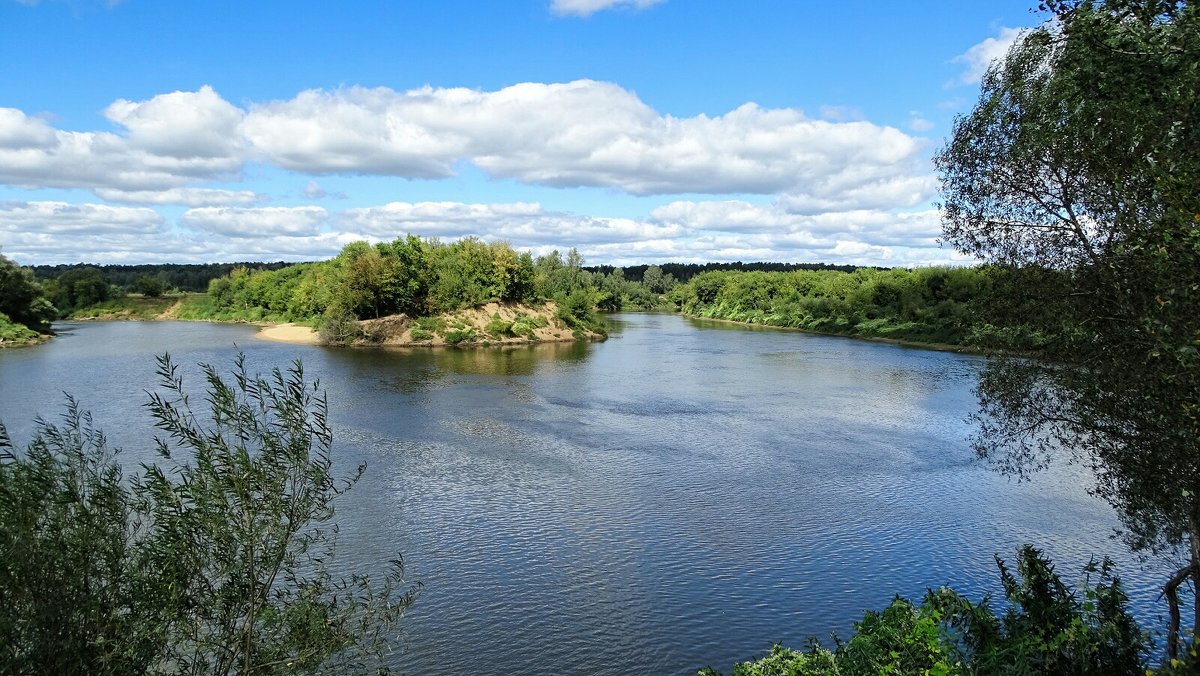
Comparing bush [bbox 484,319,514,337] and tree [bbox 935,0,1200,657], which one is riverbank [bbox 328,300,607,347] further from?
tree [bbox 935,0,1200,657]

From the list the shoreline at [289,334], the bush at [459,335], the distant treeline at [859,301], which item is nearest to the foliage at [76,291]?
the shoreline at [289,334]

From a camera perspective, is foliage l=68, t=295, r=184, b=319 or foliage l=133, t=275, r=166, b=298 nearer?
foliage l=68, t=295, r=184, b=319

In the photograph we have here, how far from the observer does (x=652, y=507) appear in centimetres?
2573

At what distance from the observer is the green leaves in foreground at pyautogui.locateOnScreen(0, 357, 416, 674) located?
8586 mm

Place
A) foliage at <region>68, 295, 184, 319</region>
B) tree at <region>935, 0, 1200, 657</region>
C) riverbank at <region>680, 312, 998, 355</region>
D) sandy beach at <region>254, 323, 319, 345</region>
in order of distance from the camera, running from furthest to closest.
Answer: foliage at <region>68, 295, 184, 319</region>
sandy beach at <region>254, 323, 319, 345</region>
riverbank at <region>680, 312, 998, 355</region>
tree at <region>935, 0, 1200, 657</region>

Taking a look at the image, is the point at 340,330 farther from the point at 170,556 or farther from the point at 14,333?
the point at 170,556

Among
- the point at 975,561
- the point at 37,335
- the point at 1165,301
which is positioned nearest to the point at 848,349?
the point at 975,561

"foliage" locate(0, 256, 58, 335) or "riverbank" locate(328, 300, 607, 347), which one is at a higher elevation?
"foliage" locate(0, 256, 58, 335)

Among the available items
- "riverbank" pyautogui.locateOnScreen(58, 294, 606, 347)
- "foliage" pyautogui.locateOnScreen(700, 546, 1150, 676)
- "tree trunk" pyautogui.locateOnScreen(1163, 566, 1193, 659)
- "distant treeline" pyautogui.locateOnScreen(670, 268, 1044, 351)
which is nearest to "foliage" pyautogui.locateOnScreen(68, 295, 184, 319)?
"riverbank" pyautogui.locateOnScreen(58, 294, 606, 347)

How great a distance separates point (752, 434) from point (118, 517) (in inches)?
1203

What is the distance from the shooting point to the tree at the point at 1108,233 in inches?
308

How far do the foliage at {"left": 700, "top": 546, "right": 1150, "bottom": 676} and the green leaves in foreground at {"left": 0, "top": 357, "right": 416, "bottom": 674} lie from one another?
7035 mm

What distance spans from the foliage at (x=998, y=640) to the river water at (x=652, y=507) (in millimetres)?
3783

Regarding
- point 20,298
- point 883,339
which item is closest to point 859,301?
point 883,339
